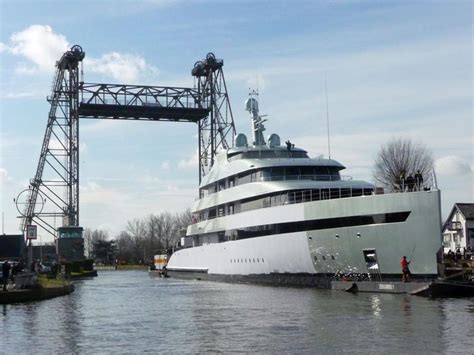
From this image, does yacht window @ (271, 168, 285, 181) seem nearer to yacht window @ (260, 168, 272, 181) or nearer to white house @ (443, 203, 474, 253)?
yacht window @ (260, 168, 272, 181)

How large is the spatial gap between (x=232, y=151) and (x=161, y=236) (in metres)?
102

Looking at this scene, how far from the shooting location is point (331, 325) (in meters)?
21.4

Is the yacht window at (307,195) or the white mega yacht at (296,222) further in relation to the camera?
the yacht window at (307,195)

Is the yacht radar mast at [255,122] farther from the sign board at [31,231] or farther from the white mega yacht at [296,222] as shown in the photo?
the sign board at [31,231]

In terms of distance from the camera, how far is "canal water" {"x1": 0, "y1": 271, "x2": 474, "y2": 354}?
17438 millimetres

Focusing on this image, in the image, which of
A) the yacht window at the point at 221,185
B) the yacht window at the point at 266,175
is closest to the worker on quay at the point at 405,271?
the yacht window at the point at 266,175

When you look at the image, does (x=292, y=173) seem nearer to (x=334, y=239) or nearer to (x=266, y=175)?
(x=266, y=175)

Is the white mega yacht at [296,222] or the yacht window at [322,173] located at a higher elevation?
the yacht window at [322,173]

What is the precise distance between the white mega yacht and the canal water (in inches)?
127

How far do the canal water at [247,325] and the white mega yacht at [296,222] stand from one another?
3233 mm

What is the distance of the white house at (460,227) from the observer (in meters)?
72.9

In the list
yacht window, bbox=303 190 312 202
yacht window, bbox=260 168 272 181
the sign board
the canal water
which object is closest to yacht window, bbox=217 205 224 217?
yacht window, bbox=260 168 272 181

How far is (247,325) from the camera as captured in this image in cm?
2180

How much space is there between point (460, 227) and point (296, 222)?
39.6 meters
